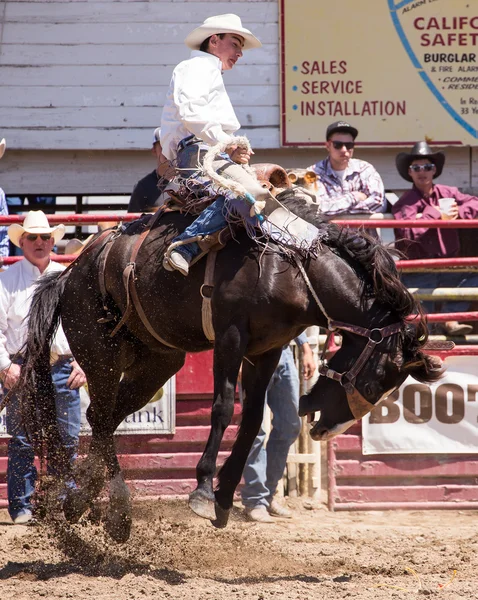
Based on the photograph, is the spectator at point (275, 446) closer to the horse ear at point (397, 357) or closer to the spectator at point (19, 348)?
the spectator at point (19, 348)

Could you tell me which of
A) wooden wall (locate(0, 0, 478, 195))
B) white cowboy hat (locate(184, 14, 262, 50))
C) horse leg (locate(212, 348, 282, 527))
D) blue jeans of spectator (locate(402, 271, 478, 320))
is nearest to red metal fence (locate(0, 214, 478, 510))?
blue jeans of spectator (locate(402, 271, 478, 320))

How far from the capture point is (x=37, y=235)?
22.6 feet

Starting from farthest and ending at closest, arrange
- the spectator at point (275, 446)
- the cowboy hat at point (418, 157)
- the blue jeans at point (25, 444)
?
the cowboy hat at point (418, 157), the spectator at point (275, 446), the blue jeans at point (25, 444)

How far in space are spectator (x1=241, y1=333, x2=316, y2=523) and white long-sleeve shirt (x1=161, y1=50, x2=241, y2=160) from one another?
2.17 metres

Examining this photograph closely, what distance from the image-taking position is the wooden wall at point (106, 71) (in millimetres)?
9250

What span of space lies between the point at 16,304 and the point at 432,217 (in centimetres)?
332

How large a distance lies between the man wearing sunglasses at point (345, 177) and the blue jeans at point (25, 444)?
2.60 meters

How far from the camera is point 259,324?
201 inches

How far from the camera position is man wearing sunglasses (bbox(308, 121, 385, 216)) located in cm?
795

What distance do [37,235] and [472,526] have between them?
3738 millimetres

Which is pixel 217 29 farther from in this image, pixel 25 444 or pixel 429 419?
pixel 429 419

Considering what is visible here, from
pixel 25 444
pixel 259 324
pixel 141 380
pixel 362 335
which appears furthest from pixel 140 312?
pixel 25 444

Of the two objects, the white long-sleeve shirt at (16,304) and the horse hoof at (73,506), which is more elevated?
the white long-sleeve shirt at (16,304)

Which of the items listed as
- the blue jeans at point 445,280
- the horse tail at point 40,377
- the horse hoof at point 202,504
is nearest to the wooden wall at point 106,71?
the blue jeans at point 445,280
